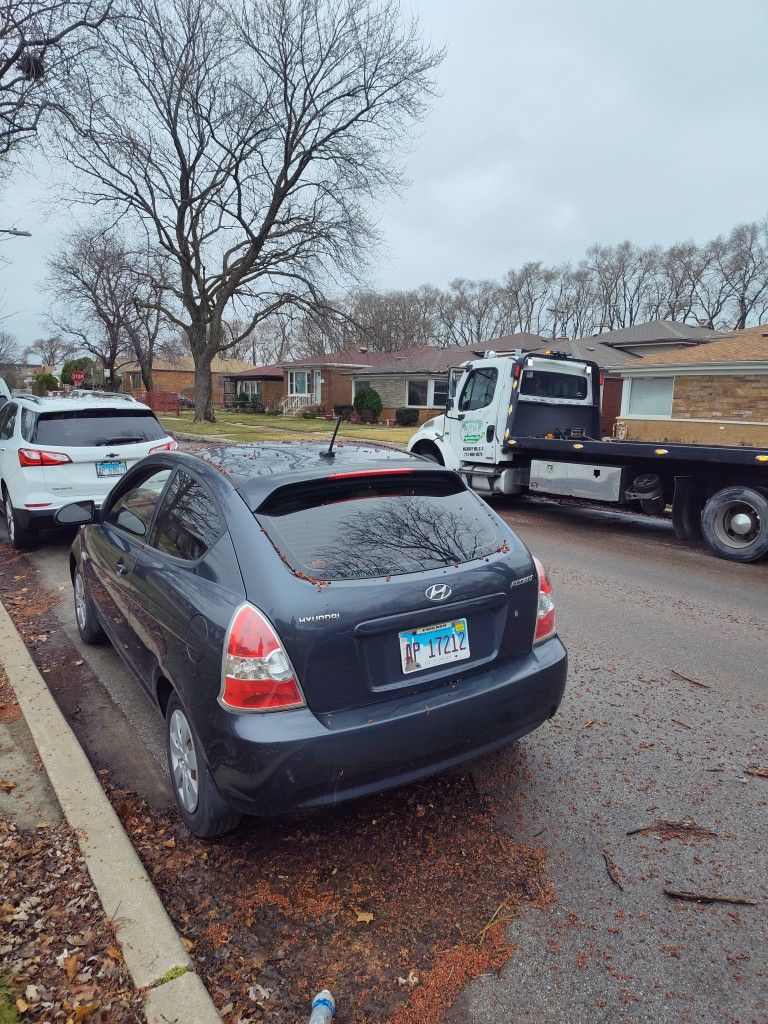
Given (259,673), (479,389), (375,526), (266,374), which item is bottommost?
(259,673)

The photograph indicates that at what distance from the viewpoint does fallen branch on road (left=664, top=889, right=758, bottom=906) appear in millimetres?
2480

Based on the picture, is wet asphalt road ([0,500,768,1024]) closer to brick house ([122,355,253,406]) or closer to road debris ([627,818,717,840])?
road debris ([627,818,717,840])

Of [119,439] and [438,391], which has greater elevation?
[438,391]

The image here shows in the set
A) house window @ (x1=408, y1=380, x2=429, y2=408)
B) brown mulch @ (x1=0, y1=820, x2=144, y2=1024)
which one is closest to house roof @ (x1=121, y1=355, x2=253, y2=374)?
house window @ (x1=408, y1=380, x2=429, y2=408)

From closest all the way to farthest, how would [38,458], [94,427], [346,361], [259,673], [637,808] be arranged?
[259,673]
[637,808]
[38,458]
[94,427]
[346,361]

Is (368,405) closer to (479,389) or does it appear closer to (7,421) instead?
(479,389)

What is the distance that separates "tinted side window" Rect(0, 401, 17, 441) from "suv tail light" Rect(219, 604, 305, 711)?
6947 mm

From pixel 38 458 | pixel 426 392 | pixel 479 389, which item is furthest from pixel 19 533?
pixel 426 392

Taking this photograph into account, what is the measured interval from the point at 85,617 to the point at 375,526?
306cm

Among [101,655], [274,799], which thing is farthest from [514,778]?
[101,655]

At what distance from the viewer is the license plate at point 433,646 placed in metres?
2.66

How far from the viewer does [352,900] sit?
2.50 m

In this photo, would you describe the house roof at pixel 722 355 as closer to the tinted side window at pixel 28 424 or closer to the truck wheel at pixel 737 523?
the truck wheel at pixel 737 523

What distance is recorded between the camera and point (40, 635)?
5.29 meters
